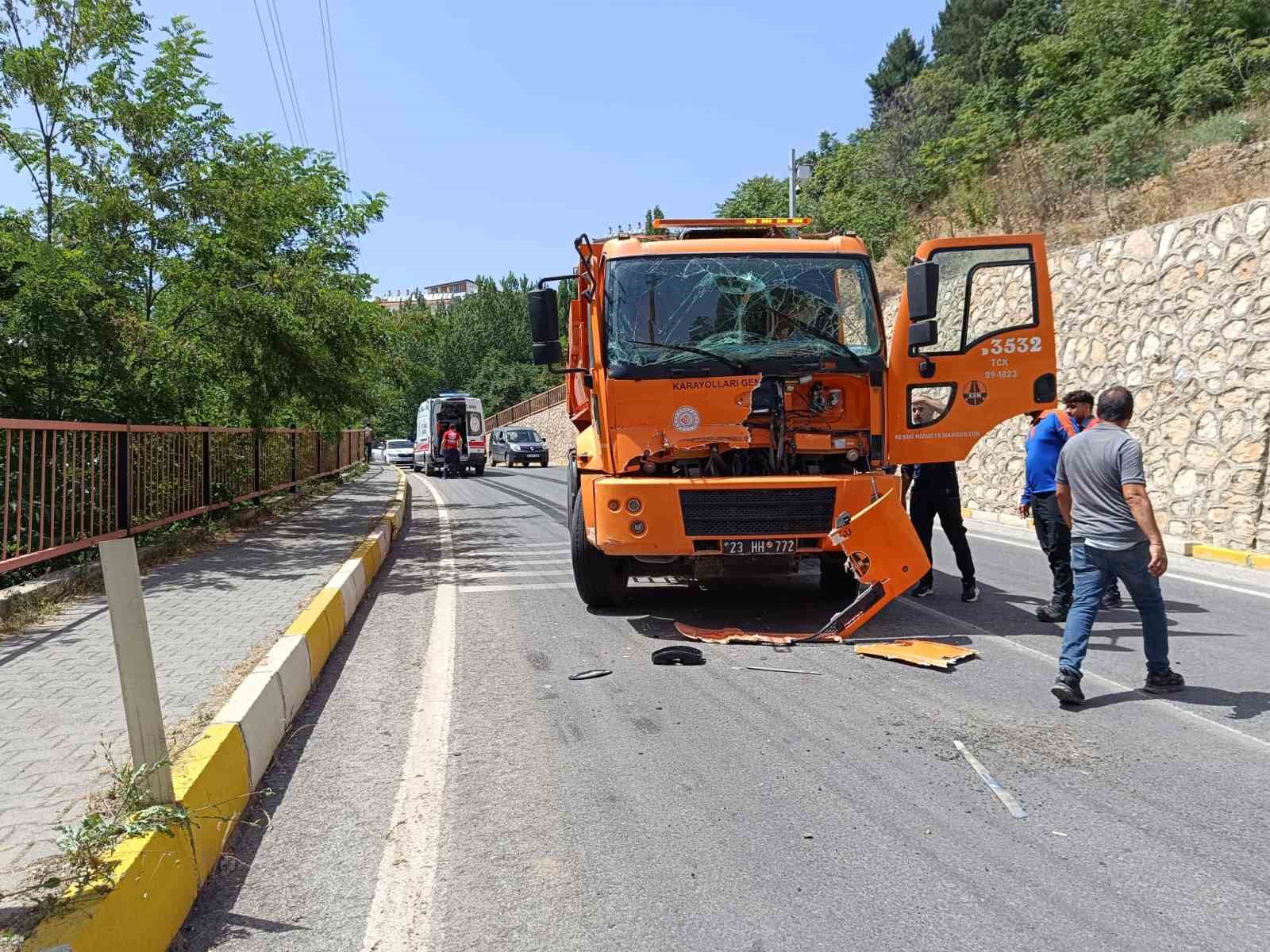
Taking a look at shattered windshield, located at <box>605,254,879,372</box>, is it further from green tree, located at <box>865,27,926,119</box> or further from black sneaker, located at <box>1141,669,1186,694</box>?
green tree, located at <box>865,27,926,119</box>

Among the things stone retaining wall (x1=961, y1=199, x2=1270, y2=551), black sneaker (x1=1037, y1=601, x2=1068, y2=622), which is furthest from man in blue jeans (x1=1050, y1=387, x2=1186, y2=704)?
stone retaining wall (x1=961, y1=199, x2=1270, y2=551)

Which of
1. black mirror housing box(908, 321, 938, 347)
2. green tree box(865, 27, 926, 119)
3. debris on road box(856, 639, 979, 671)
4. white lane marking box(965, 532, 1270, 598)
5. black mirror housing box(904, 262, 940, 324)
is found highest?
green tree box(865, 27, 926, 119)

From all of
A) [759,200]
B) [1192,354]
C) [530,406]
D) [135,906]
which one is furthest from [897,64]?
[135,906]

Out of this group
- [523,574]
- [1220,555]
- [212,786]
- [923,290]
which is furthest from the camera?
[1220,555]

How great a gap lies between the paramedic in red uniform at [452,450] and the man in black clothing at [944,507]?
2832 centimetres

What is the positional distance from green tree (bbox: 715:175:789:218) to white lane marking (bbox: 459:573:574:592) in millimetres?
38110

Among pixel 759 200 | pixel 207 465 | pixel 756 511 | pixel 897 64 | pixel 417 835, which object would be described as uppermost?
pixel 897 64

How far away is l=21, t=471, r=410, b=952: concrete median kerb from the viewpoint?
2.47m

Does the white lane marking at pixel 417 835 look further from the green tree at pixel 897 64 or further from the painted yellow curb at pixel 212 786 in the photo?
the green tree at pixel 897 64

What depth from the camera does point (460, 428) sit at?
38.5 meters

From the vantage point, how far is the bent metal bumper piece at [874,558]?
6.48 meters

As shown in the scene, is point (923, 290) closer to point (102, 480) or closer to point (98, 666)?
point (98, 666)

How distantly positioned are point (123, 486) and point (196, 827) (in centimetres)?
720

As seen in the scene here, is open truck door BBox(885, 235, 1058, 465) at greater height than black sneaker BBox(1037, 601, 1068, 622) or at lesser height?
greater
